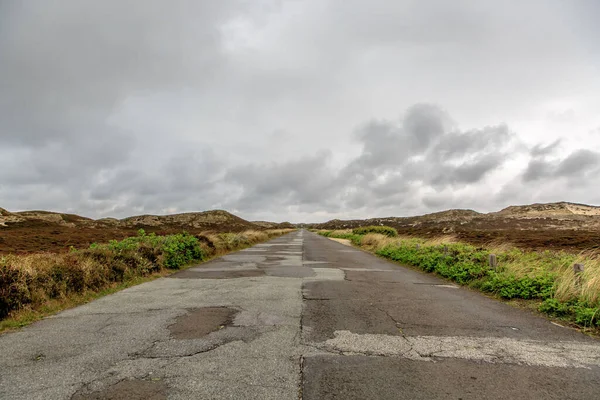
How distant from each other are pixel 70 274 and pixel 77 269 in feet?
0.82

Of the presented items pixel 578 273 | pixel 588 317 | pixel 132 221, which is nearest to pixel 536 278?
pixel 578 273

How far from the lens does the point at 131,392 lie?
3.17 meters

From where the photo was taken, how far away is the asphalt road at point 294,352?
3.30 m

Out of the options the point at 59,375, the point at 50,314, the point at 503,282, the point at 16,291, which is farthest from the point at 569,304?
the point at 16,291

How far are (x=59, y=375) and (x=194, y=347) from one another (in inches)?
58.5

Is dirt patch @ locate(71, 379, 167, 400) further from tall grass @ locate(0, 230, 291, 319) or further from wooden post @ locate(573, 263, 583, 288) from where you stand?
wooden post @ locate(573, 263, 583, 288)

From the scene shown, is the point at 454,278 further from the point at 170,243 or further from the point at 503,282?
the point at 170,243

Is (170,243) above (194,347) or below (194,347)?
above

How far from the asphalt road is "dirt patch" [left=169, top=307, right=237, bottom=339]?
2 cm

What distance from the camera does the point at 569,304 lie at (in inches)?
266

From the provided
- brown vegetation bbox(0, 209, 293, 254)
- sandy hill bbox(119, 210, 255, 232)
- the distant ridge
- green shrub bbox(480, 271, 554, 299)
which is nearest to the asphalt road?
green shrub bbox(480, 271, 554, 299)

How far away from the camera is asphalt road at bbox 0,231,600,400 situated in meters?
3.30

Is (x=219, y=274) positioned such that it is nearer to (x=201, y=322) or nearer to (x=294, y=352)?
(x=201, y=322)

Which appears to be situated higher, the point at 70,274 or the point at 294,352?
the point at 70,274
